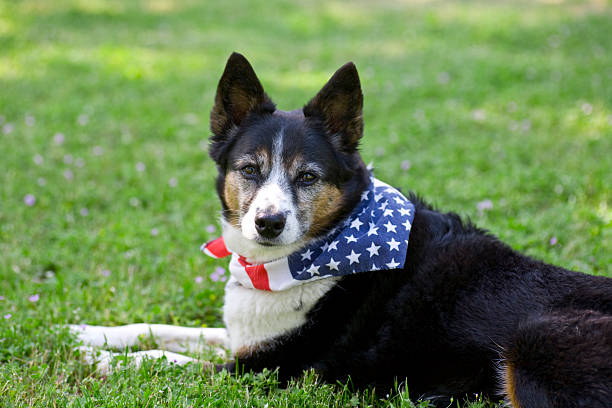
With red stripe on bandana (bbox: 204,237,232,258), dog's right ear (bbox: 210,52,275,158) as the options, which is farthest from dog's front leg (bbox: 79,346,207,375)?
dog's right ear (bbox: 210,52,275,158)

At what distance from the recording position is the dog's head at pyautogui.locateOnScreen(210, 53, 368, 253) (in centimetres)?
340

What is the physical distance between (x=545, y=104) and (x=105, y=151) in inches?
247

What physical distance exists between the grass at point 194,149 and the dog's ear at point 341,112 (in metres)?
1.61

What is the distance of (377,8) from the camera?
52.9 ft

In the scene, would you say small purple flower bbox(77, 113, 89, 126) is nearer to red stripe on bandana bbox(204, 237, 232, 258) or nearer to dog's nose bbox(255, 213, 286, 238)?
red stripe on bandana bbox(204, 237, 232, 258)

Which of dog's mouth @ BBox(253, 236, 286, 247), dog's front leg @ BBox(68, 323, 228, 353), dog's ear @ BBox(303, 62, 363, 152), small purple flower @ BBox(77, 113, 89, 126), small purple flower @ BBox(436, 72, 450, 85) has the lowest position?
dog's front leg @ BBox(68, 323, 228, 353)

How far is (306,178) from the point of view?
3504 mm

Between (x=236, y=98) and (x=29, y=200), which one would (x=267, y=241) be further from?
(x=29, y=200)

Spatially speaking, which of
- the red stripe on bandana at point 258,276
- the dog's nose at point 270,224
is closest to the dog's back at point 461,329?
the red stripe on bandana at point 258,276

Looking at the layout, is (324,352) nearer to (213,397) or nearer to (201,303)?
(213,397)

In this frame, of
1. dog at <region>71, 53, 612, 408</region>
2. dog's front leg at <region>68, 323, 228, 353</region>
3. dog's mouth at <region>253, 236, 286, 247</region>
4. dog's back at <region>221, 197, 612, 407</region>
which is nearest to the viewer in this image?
dog's back at <region>221, 197, 612, 407</region>

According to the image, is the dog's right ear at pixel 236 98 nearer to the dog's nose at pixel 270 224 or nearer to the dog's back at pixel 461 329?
the dog's nose at pixel 270 224

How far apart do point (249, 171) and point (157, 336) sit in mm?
1351

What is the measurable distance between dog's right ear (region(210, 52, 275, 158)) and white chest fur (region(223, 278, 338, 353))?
1163 millimetres
